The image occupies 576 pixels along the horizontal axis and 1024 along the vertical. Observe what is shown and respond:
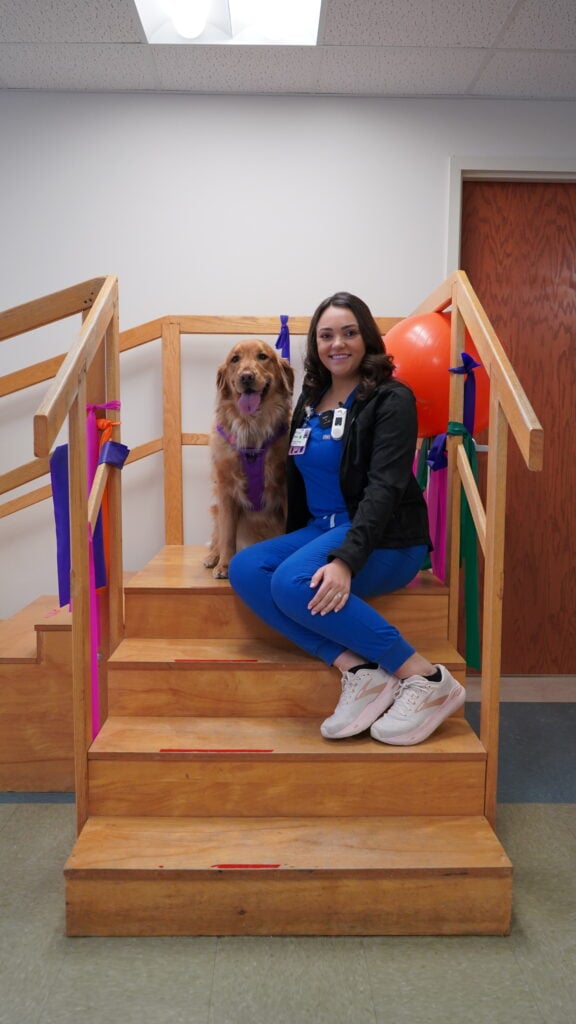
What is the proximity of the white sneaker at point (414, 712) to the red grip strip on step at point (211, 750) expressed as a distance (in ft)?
0.92

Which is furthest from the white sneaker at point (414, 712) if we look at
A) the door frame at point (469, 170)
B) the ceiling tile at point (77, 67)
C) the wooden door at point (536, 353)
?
the ceiling tile at point (77, 67)

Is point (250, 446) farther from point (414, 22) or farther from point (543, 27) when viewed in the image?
point (543, 27)

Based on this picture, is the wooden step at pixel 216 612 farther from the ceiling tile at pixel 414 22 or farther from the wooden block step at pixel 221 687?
the ceiling tile at pixel 414 22

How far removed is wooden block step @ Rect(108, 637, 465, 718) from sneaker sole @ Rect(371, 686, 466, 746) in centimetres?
23

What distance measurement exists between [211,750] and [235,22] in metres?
2.46

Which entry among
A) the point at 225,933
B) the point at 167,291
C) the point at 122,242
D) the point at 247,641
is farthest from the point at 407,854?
the point at 122,242

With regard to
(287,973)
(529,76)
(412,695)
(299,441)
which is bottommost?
(287,973)

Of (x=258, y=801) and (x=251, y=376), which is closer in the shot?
(x=258, y=801)

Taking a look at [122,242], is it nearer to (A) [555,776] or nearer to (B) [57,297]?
(B) [57,297]

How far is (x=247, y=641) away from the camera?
7.31 feet

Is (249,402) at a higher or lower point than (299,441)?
higher

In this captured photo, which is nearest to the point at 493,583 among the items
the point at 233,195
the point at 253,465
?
the point at 253,465

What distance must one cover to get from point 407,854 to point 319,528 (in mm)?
854

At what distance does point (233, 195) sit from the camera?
316 cm
